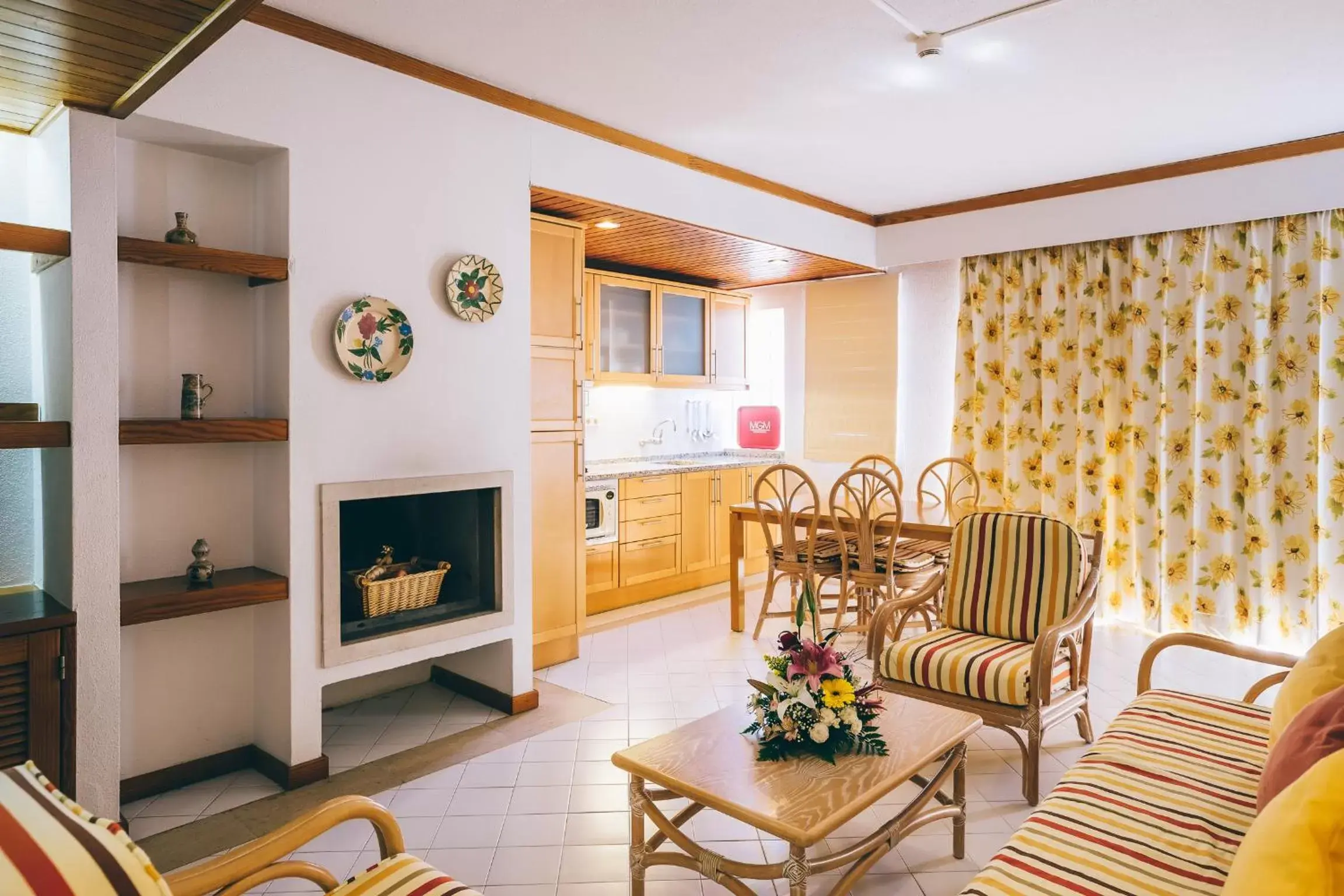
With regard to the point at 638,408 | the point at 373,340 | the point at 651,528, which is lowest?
the point at 651,528

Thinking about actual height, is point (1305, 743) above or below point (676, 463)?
below

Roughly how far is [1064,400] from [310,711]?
4314 mm

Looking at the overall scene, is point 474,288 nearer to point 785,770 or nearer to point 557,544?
point 557,544

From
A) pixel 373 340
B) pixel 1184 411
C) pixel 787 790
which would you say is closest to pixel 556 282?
pixel 373 340

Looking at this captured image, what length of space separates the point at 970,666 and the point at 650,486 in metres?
2.76

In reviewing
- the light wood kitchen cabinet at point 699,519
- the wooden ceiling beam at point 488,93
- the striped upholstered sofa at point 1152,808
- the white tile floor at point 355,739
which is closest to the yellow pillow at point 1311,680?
the striped upholstered sofa at point 1152,808

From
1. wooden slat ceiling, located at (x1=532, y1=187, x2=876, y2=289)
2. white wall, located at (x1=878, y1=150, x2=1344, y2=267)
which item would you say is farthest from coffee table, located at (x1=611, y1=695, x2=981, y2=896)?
white wall, located at (x1=878, y1=150, x2=1344, y2=267)

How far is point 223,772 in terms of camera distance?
9.30 ft

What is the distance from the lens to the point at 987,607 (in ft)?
9.97

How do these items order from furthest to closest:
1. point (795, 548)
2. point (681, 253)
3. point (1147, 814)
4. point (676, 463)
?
1. point (676, 463)
2. point (681, 253)
3. point (795, 548)
4. point (1147, 814)

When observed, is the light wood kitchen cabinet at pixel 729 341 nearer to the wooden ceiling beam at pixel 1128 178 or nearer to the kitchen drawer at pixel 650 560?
the wooden ceiling beam at pixel 1128 178

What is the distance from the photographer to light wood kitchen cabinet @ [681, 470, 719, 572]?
18.0ft

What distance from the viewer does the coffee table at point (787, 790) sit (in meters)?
1.74

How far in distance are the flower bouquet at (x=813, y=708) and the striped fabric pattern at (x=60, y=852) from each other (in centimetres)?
131
